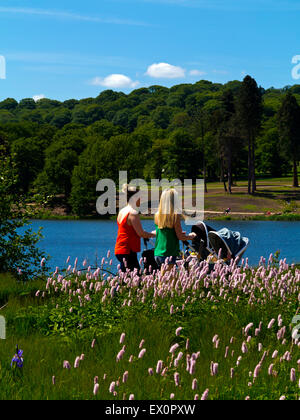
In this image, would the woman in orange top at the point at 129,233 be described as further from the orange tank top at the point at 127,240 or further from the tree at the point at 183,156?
the tree at the point at 183,156

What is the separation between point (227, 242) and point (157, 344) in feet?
18.0

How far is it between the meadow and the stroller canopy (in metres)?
2.66

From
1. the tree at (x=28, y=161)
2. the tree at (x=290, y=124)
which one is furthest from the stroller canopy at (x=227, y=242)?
the tree at (x=28, y=161)

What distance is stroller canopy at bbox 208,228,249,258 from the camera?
36.7ft

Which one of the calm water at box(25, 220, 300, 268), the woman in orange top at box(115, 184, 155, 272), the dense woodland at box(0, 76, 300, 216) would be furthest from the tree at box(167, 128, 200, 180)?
the woman in orange top at box(115, 184, 155, 272)

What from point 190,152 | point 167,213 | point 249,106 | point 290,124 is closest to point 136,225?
point 167,213

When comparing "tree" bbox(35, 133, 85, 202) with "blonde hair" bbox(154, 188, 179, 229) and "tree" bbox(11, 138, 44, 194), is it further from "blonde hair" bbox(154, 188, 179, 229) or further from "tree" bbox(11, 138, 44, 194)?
"blonde hair" bbox(154, 188, 179, 229)

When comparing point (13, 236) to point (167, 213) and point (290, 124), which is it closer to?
point (167, 213)

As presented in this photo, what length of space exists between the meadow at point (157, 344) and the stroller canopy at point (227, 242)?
2.66 metres

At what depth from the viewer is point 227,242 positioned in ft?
→ 37.1
